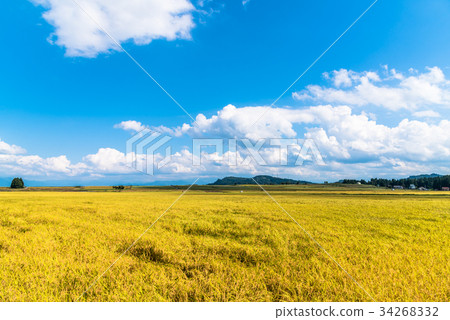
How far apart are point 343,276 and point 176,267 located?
3395 mm

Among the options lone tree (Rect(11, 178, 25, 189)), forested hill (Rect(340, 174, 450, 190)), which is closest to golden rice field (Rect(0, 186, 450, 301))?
lone tree (Rect(11, 178, 25, 189))

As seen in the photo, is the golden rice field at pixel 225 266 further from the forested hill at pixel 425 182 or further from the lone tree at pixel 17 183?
the forested hill at pixel 425 182

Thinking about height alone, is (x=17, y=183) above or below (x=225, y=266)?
below

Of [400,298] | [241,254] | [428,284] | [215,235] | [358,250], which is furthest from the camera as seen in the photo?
[215,235]

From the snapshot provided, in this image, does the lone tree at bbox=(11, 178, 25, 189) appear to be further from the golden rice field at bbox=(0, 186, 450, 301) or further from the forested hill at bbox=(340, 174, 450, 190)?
the forested hill at bbox=(340, 174, 450, 190)

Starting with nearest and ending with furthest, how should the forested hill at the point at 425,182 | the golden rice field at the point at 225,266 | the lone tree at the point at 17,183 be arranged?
1. the golden rice field at the point at 225,266
2. the lone tree at the point at 17,183
3. the forested hill at the point at 425,182

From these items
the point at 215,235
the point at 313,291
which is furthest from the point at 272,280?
the point at 215,235

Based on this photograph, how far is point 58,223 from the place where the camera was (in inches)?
420

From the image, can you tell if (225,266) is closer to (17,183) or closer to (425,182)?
(17,183)

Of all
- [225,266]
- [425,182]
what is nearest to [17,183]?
[225,266]

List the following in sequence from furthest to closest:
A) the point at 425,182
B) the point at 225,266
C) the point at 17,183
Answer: the point at 425,182
the point at 17,183
the point at 225,266

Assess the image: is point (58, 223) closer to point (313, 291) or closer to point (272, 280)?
point (272, 280)

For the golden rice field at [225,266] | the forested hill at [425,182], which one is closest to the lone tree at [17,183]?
the golden rice field at [225,266]

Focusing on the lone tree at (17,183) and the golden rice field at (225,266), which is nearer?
the golden rice field at (225,266)
